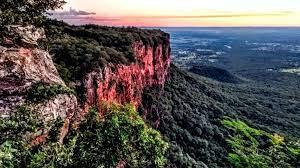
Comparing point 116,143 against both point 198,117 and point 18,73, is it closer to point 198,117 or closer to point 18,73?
point 18,73

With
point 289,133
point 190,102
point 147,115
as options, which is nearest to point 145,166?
point 147,115

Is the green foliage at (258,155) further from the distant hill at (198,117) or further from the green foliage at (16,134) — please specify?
the distant hill at (198,117)

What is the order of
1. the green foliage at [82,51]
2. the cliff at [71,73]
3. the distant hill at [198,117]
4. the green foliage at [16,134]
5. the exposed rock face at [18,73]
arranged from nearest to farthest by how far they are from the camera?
the green foliage at [16,134] → the exposed rock face at [18,73] → the cliff at [71,73] → the green foliage at [82,51] → the distant hill at [198,117]

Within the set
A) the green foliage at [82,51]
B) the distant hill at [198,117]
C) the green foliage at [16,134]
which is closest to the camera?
the green foliage at [16,134]

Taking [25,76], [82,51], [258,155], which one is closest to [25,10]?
[25,76]

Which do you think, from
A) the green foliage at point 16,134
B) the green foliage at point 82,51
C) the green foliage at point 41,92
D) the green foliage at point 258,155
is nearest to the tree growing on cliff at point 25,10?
the green foliage at point 82,51

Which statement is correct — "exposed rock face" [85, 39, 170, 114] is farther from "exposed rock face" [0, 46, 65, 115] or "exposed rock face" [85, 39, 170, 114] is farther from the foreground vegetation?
"exposed rock face" [0, 46, 65, 115]

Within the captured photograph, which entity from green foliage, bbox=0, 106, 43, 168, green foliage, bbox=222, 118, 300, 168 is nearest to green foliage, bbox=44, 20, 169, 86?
green foliage, bbox=0, 106, 43, 168
